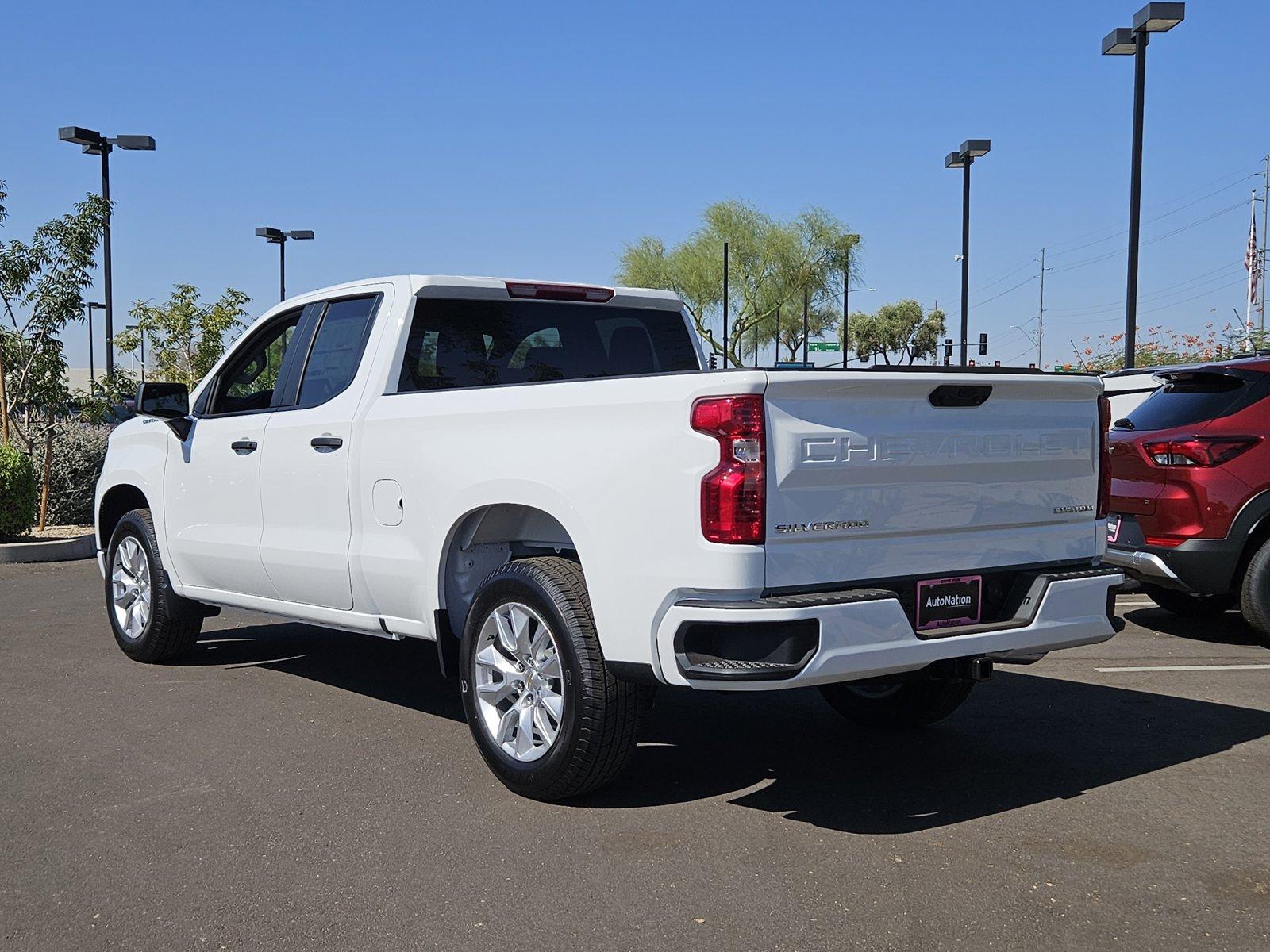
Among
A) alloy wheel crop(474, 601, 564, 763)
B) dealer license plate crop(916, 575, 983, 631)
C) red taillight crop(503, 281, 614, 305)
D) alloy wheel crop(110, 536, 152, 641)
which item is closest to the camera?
dealer license plate crop(916, 575, 983, 631)

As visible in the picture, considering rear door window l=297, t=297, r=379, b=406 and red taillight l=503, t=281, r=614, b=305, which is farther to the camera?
red taillight l=503, t=281, r=614, b=305

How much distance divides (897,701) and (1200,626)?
4188 mm

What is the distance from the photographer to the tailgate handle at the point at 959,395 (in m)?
4.57

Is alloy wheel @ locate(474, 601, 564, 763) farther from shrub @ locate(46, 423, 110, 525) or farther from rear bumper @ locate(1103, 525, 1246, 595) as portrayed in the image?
shrub @ locate(46, 423, 110, 525)

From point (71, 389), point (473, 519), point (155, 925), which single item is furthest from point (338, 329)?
point (71, 389)

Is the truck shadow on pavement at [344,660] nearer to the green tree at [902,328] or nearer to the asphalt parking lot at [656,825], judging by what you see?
the asphalt parking lot at [656,825]

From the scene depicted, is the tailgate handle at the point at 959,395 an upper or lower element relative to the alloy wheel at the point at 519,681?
upper

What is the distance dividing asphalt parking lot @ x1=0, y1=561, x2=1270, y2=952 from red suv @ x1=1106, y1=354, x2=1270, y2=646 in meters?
0.94

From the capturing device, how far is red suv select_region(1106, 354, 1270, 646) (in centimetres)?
787

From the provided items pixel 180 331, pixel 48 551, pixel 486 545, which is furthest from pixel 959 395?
pixel 180 331

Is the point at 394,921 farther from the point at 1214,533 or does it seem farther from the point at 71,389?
the point at 71,389

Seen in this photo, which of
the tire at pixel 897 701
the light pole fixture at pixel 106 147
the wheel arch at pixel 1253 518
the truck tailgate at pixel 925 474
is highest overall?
the light pole fixture at pixel 106 147

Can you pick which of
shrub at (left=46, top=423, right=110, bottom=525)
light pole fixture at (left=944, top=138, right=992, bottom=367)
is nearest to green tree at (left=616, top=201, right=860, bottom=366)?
light pole fixture at (left=944, top=138, right=992, bottom=367)

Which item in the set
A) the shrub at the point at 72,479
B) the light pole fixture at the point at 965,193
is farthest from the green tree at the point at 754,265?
the shrub at the point at 72,479
